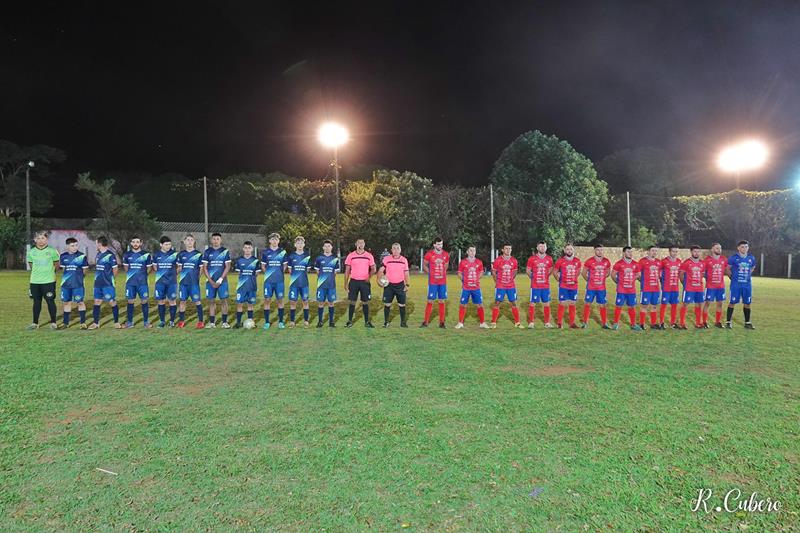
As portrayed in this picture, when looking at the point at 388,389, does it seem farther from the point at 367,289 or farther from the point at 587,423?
the point at 367,289

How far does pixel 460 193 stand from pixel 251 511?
34.1 meters

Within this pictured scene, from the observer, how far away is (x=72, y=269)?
35.0 feet

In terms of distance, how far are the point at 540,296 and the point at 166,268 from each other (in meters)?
7.75

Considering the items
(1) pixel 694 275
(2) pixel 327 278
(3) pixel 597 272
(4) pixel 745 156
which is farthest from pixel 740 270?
(4) pixel 745 156

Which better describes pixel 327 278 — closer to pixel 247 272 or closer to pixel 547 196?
pixel 247 272

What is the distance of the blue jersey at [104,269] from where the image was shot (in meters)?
10.7

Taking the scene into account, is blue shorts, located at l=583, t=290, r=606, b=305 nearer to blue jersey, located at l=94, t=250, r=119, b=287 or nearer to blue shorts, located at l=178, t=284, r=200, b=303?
blue shorts, located at l=178, t=284, r=200, b=303

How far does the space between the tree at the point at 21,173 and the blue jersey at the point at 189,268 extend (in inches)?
1830

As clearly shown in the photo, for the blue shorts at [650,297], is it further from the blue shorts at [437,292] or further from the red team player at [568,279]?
the blue shorts at [437,292]

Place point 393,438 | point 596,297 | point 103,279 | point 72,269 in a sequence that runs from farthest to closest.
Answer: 1. point 596,297
2. point 103,279
3. point 72,269
4. point 393,438

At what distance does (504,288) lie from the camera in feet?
36.1

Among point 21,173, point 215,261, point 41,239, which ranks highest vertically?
point 21,173

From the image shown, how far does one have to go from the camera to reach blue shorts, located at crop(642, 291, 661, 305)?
1104 centimetres

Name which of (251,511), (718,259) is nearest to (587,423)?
(251,511)
